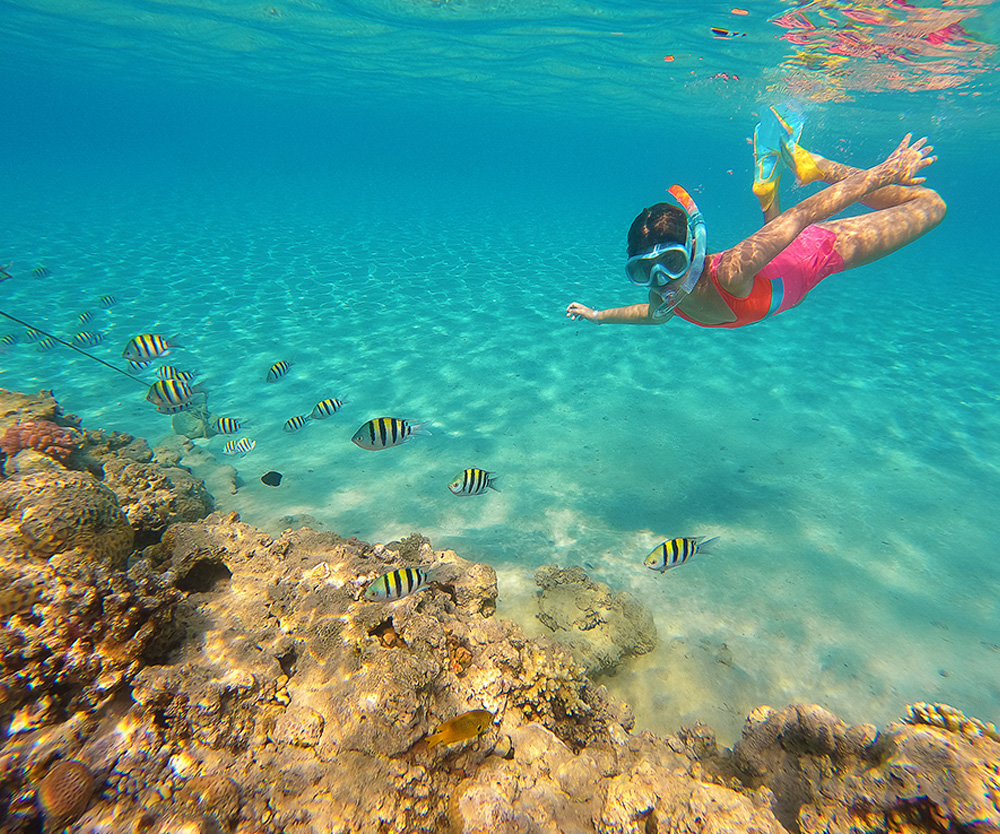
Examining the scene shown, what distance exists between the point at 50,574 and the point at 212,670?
0.84 meters

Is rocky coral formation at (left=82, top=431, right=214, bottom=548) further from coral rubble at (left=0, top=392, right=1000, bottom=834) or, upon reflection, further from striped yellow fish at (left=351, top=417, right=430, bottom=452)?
striped yellow fish at (left=351, top=417, right=430, bottom=452)

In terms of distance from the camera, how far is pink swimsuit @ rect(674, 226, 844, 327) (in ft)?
14.9

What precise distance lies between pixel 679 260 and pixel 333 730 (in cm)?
374

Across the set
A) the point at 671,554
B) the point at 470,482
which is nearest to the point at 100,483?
the point at 470,482

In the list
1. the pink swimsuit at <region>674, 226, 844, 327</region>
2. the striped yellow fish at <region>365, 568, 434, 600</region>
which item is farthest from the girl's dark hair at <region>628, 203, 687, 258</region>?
the striped yellow fish at <region>365, 568, 434, 600</region>

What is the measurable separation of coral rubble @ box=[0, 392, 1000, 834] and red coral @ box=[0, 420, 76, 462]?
2.06m

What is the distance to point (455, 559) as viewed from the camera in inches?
157

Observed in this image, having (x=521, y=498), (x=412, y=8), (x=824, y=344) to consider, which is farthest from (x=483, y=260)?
(x=521, y=498)

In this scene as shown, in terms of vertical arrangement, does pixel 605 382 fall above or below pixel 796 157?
below

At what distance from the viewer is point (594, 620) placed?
13.5ft

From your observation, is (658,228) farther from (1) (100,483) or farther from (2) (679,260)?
(1) (100,483)

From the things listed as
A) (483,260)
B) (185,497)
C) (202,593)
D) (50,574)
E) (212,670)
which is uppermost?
(50,574)

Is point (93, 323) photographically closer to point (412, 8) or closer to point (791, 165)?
point (791, 165)

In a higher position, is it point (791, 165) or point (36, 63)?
point (36, 63)
